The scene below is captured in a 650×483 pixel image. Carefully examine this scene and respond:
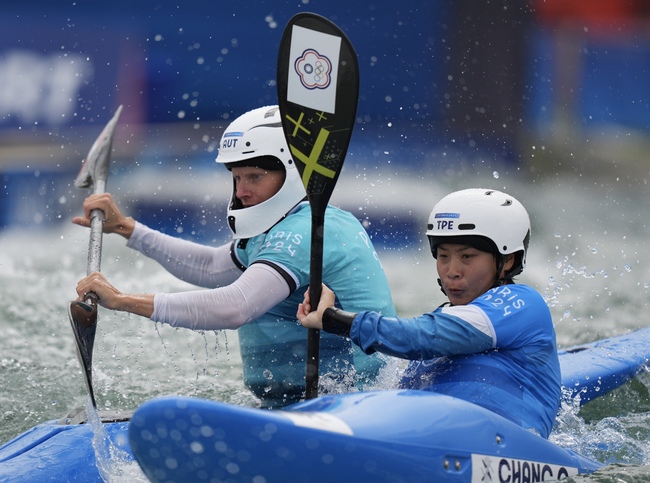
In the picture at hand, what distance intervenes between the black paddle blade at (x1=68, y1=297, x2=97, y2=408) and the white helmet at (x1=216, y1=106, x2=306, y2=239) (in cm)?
78

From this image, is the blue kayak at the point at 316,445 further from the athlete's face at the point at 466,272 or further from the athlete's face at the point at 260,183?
the athlete's face at the point at 260,183

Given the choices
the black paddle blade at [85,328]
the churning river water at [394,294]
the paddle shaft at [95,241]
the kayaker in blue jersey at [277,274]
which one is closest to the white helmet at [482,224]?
the kayaker in blue jersey at [277,274]

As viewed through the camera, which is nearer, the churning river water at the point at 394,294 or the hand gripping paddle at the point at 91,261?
the hand gripping paddle at the point at 91,261

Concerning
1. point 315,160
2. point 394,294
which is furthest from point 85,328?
point 394,294

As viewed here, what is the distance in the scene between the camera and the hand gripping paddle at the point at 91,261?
12.9 ft

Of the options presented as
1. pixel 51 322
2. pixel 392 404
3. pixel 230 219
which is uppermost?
pixel 230 219

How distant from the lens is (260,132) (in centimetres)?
436

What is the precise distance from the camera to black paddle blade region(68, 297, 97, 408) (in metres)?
3.93

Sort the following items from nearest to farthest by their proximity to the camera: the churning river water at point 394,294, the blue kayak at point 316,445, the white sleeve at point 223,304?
the blue kayak at point 316,445
the white sleeve at point 223,304
the churning river water at point 394,294

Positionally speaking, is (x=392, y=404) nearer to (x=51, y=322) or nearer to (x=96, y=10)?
(x=51, y=322)

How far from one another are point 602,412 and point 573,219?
19.6 ft

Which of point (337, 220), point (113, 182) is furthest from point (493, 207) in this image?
point (113, 182)

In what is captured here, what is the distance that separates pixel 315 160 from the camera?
162 inches

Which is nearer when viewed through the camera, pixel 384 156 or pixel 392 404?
pixel 392 404
